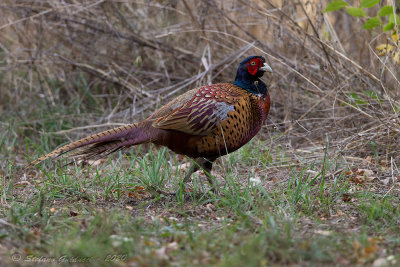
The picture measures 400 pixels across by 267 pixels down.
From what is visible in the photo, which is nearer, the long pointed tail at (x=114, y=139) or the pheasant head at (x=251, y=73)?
the long pointed tail at (x=114, y=139)

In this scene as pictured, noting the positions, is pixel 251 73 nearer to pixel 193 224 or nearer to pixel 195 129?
pixel 195 129

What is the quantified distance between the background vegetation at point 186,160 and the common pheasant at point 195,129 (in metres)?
0.31

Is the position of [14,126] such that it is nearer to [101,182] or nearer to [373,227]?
[101,182]

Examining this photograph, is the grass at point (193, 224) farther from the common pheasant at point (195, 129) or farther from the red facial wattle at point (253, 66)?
the red facial wattle at point (253, 66)

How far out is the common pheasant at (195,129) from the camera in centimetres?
379

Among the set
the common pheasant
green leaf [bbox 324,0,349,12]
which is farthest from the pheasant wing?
green leaf [bbox 324,0,349,12]

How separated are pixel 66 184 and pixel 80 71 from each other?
3.54 metres

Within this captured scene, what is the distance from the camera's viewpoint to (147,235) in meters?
2.97

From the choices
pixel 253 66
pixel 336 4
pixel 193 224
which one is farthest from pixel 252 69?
pixel 193 224

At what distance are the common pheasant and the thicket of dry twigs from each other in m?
1.92

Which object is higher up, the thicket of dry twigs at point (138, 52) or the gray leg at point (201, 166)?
the thicket of dry twigs at point (138, 52)

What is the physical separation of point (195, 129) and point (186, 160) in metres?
1.85

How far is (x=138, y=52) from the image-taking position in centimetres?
712

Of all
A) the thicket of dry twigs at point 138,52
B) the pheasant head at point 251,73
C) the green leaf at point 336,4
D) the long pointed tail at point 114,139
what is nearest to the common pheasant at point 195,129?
the long pointed tail at point 114,139
